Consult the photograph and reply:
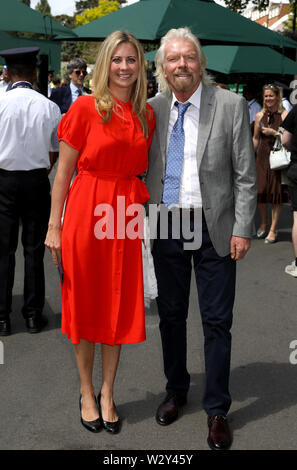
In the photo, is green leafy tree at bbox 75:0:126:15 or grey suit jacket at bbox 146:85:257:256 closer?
grey suit jacket at bbox 146:85:257:256

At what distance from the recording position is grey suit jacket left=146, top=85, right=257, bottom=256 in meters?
3.09

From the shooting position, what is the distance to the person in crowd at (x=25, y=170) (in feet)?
15.2

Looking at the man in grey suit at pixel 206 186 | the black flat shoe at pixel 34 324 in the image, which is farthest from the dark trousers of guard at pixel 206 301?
the black flat shoe at pixel 34 324

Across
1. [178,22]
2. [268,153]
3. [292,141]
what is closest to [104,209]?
[292,141]

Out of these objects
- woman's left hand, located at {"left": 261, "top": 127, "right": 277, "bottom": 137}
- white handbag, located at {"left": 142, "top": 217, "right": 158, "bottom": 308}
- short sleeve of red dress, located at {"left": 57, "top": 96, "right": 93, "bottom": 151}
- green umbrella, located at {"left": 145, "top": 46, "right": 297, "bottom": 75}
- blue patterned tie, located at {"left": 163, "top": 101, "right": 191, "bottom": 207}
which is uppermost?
short sleeve of red dress, located at {"left": 57, "top": 96, "right": 93, "bottom": 151}

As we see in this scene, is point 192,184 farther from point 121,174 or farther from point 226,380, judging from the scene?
point 226,380

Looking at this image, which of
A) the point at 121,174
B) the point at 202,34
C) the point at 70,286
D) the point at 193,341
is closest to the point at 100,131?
the point at 121,174

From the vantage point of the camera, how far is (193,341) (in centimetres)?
459

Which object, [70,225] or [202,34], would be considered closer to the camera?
[70,225]

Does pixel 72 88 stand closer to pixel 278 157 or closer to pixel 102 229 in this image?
pixel 278 157

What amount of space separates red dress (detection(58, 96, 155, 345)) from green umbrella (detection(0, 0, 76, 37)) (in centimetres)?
566

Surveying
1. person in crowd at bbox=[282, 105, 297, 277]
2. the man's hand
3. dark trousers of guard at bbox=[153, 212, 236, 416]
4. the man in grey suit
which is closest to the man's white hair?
the man in grey suit

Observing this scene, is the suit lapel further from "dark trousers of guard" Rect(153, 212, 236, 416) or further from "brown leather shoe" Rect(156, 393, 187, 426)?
"brown leather shoe" Rect(156, 393, 187, 426)
